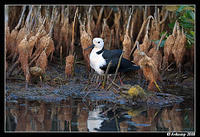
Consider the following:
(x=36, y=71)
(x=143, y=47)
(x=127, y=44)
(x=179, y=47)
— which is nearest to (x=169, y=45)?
(x=179, y=47)

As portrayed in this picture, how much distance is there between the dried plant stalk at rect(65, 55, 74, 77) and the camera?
7.73 metres

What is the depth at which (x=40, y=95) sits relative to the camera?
698 centimetres

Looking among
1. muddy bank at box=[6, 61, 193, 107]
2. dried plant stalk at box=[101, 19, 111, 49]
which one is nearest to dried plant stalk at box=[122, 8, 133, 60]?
muddy bank at box=[6, 61, 193, 107]

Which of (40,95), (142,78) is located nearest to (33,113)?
(40,95)

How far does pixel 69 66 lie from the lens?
25.6ft

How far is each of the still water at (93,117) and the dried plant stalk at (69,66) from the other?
1171 millimetres

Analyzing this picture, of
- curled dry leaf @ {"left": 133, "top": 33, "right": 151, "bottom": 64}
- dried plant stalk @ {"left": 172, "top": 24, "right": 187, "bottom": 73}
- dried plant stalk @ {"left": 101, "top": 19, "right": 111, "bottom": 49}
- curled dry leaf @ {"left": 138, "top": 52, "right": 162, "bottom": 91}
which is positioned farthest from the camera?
dried plant stalk @ {"left": 101, "top": 19, "right": 111, "bottom": 49}

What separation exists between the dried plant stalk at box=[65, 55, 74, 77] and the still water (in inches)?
46.1

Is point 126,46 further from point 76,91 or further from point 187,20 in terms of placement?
point 76,91

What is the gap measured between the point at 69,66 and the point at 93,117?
1.97 m

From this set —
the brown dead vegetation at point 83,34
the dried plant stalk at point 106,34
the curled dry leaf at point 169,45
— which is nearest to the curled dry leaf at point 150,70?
the brown dead vegetation at point 83,34

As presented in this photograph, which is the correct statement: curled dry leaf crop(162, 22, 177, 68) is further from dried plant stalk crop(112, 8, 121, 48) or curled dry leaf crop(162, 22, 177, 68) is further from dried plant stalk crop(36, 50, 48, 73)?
dried plant stalk crop(36, 50, 48, 73)

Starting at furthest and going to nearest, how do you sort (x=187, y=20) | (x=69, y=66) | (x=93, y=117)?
(x=187, y=20) < (x=69, y=66) < (x=93, y=117)

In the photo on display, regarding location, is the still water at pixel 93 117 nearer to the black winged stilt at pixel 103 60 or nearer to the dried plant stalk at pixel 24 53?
the black winged stilt at pixel 103 60
